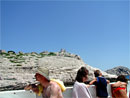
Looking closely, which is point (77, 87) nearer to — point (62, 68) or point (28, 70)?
point (28, 70)

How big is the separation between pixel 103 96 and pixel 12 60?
10.6m

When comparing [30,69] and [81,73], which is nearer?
[81,73]

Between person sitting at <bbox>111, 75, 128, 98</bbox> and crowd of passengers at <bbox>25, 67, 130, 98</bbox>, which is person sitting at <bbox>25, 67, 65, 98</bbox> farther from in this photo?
person sitting at <bbox>111, 75, 128, 98</bbox>

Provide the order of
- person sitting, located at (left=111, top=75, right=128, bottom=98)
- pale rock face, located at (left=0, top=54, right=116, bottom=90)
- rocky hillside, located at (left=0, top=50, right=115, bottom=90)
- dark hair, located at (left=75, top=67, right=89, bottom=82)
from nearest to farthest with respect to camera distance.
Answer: dark hair, located at (left=75, top=67, right=89, bottom=82) → person sitting, located at (left=111, top=75, right=128, bottom=98) → rocky hillside, located at (left=0, top=50, right=115, bottom=90) → pale rock face, located at (left=0, top=54, right=116, bottom=90)

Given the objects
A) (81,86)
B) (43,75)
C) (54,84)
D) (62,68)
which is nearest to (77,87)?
(81,86)

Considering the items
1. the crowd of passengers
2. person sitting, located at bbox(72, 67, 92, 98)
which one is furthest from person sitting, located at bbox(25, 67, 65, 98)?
person sitting, located at bbox(72, 67, 92, 98)

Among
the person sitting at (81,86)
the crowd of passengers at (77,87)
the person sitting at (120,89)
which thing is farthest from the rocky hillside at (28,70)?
the person sitting at (81,86)

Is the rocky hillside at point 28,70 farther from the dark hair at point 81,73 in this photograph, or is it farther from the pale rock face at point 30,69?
the dark hair at point 81,73

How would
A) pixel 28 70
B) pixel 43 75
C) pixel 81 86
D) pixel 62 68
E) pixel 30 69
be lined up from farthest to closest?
1. pixel 62 68
2. pixel 30 69
3. pixel 28 70
4. pixel 81 86
5. pixel 43 75

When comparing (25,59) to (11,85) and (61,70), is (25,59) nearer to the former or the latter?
(61,70)

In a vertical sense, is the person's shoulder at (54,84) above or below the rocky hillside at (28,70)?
below

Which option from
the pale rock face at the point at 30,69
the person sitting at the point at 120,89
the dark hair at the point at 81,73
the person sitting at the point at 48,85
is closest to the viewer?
the person sitting at the point at 48,85

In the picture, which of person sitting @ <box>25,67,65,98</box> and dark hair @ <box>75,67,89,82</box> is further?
dark hair @ <box>75,67,89,82</box>

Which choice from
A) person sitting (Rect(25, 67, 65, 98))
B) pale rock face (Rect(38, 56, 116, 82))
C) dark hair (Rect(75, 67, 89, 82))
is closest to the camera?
person sitting (Rect(25, 67, 65, 98))
